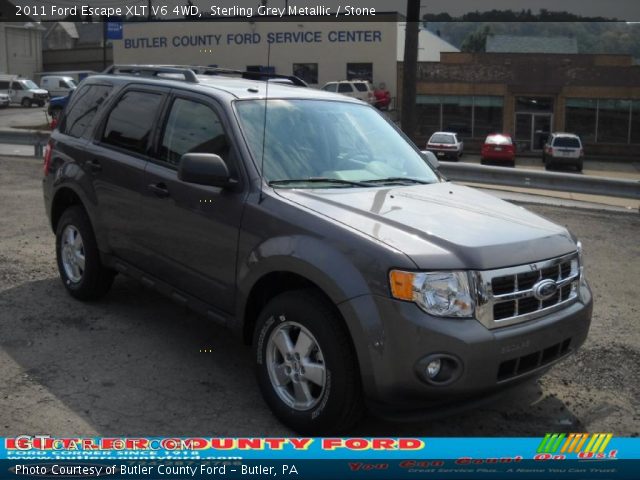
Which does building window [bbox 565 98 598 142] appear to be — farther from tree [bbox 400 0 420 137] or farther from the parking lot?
the parking lot

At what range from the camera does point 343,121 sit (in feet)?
15.7

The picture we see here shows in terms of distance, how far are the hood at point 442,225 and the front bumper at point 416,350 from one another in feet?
0.87

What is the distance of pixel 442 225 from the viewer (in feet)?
11.8

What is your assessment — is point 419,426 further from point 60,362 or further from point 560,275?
point 60,362

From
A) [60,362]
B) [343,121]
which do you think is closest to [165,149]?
[343,121]

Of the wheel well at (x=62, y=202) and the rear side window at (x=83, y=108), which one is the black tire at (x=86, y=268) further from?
the rear side window at (x=83, y=108)

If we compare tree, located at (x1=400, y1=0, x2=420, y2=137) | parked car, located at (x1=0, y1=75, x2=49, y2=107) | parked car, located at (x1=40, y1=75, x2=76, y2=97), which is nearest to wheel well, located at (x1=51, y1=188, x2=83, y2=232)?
tree, located at (x1=400, y1=0, x2=420, y2=137)

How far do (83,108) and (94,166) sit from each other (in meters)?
0.81

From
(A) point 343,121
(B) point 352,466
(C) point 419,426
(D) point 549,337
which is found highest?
(A) point 343,121

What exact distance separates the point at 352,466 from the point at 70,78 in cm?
5611

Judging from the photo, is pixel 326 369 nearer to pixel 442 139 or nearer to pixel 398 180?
pixel 398 180

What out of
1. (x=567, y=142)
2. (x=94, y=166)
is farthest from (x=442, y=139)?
(x=94, y=166)

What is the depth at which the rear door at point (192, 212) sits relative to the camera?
13.4 feet

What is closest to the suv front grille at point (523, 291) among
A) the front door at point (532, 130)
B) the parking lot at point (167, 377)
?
the parking lot at point (167, 377)
